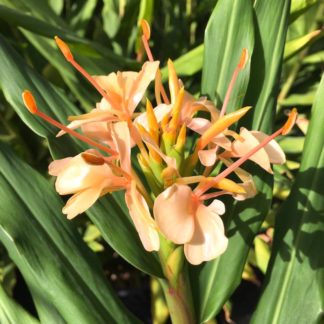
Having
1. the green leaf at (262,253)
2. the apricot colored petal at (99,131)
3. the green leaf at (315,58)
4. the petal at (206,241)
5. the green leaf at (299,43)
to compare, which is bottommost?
the green leaf at (262,253)

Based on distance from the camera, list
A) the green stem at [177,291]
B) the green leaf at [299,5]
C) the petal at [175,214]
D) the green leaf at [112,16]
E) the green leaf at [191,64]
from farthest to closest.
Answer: the green leaf at [112,16] < the green leaf at [191,64] < the green leaf at [299,5] < the green stem at [177,291] < the petal at [175,214]

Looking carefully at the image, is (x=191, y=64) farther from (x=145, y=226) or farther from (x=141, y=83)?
(x=145, y=226)

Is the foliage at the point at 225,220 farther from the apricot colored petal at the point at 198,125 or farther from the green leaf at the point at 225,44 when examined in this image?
the apricot colored petal at the point at 198,125

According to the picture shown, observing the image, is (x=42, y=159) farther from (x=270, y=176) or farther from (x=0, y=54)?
(x=270, y=176)

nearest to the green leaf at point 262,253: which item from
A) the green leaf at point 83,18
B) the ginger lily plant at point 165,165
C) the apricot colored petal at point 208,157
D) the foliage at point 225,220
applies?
the foliage at point 225,220

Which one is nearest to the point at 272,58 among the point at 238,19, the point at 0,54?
the point at 238,19

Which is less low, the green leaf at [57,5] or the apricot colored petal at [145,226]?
the apricot colored petal at [145,226]

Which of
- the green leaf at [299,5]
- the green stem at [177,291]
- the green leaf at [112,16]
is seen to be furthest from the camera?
the green leaf at [112,16]

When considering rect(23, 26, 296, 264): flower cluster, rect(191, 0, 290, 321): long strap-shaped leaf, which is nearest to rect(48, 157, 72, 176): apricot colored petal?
rect(23, 26, 296, 264): flower cluster
